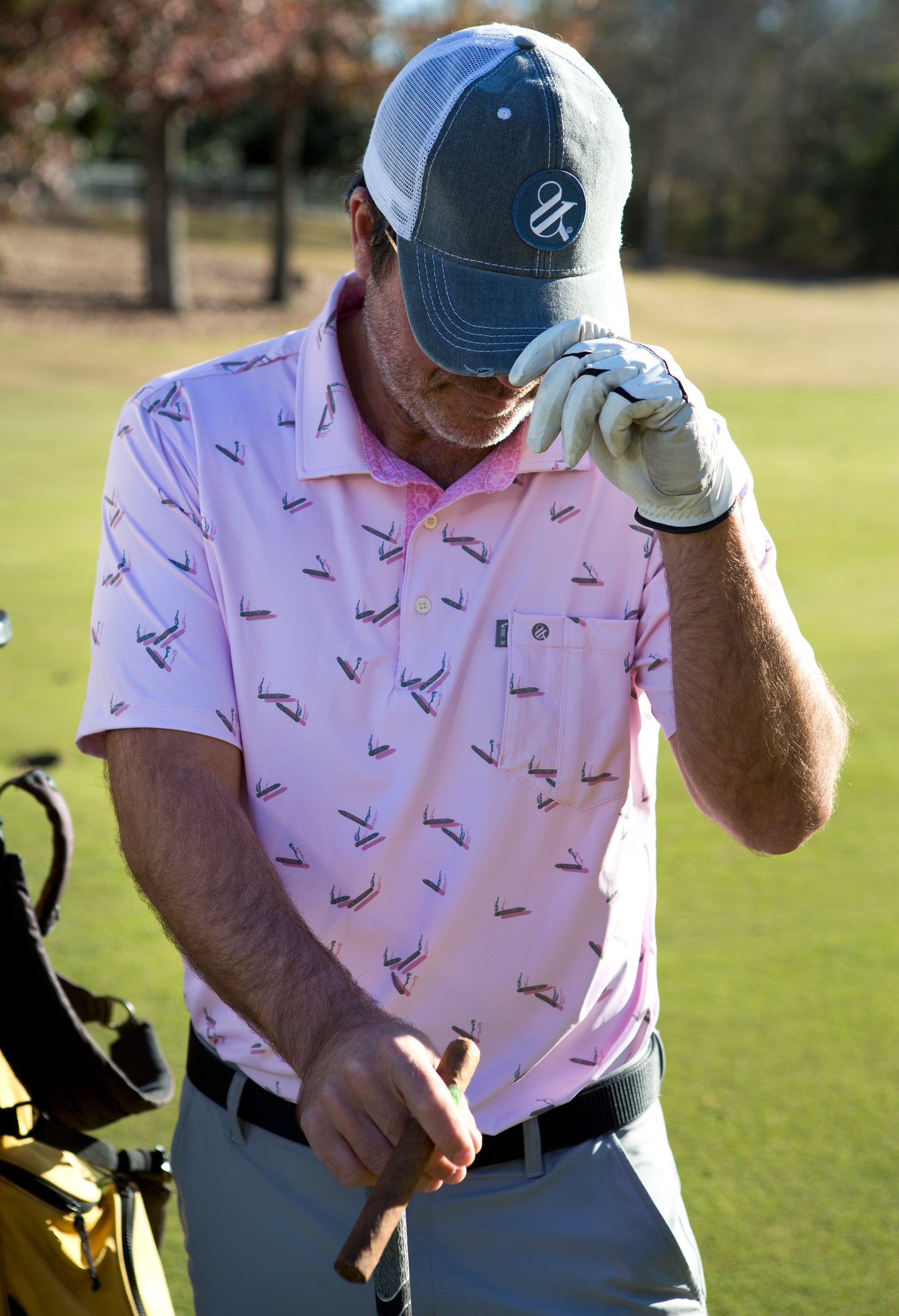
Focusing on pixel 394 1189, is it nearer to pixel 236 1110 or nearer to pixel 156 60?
pixel 236 1110

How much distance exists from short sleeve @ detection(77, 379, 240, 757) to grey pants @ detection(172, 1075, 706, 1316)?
0.55m

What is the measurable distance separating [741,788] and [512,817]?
29 centimetres

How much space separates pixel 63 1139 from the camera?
69.4 inches

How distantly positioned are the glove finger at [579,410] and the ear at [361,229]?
51 cm

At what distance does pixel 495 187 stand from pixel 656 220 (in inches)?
1376

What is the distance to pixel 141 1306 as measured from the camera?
5.21 ft

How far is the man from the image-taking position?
66.5 inches

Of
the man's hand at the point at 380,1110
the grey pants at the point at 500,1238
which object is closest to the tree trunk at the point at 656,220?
the grey pants at the point at 500,1238

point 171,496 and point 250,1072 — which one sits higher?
point 171,496

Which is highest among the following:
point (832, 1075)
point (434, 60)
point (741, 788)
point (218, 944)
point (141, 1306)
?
point (434, 60)

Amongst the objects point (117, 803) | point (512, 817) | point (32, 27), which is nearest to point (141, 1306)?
point (117, 803)

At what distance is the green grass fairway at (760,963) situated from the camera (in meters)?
2.75

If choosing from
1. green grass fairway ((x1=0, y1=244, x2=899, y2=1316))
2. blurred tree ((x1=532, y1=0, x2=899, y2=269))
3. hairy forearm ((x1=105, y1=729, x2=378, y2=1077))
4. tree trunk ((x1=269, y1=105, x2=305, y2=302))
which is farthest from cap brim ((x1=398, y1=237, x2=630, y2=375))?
blurred tree ((x1=532, y1=0, x2=899, y2=269))

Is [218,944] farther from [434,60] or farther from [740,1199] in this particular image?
[740,1199]
